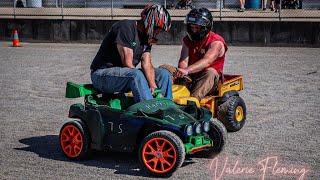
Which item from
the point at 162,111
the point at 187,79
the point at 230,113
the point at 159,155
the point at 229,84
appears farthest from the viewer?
the point at 229,84

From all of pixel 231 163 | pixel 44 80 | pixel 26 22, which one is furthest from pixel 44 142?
pixel 26 22

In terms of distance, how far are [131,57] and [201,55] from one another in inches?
80.4

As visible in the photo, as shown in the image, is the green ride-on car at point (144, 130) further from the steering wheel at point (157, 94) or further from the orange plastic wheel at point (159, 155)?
the steering wheel at point (157, 94)

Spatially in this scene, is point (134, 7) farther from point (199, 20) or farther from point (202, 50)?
point (199, 20)

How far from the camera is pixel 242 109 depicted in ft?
30.8

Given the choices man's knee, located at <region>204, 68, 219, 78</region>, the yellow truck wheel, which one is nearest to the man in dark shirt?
man's knee, located at <region>204, 68, 219, 78</region>

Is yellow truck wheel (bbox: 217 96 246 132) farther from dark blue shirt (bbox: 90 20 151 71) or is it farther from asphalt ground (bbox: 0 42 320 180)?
dark blue shirt (bbox: 90 20 151 71)

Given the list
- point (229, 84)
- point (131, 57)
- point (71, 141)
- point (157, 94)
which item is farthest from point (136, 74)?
point (229, 84)

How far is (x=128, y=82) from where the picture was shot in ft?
24.8

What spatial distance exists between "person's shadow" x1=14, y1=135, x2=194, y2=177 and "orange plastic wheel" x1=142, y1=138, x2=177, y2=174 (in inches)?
5.1

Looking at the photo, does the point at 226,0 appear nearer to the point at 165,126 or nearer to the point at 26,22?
the point at 26,22

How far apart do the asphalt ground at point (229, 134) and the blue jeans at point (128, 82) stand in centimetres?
75

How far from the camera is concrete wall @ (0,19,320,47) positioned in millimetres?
21516

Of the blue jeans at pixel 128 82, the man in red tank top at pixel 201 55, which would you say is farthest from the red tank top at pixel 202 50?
the blue jeans at pixel 128 82
